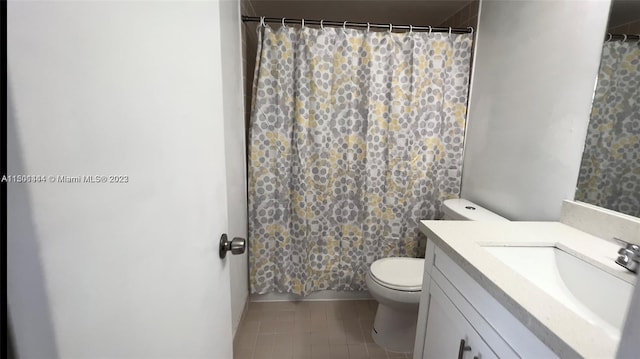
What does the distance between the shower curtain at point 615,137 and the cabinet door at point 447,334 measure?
71cm

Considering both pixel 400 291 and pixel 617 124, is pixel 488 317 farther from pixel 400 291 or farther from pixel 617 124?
pixel 617 124

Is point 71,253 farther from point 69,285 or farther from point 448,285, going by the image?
point 448,285

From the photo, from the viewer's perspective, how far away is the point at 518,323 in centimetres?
59

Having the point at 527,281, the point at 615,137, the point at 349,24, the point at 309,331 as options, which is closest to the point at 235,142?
the point at 349,24

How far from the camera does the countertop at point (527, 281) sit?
0.48m

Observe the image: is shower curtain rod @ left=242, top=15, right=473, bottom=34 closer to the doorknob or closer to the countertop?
the countertop

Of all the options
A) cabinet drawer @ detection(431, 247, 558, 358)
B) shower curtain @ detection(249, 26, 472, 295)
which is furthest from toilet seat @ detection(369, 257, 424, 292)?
cabinet drawer @ detection(431, 247, 558, 358)

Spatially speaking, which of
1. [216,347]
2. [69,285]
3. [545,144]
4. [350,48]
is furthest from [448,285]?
[350,48]

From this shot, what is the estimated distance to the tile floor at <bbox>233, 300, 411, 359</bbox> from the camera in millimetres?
1531

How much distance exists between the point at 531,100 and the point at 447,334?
1.14m

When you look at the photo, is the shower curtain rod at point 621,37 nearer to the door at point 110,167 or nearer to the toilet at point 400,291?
the toilet at point 400,291

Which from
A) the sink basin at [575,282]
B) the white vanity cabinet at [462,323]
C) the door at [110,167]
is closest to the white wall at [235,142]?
the door at [110,167]

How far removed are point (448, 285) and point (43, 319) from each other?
3.15 feet

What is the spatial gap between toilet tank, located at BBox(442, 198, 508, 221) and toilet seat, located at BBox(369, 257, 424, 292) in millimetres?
365
